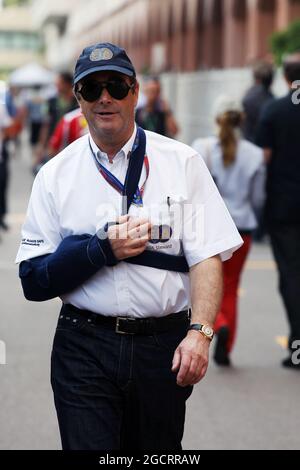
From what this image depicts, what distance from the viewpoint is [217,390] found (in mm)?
7637

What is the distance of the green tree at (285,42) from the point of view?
779 inches

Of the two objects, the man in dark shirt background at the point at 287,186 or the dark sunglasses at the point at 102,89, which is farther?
the man in dark shirt background at the point at 287,186

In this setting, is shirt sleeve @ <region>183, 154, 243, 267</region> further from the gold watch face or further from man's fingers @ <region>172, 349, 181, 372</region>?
man's fingers @ <region>172, 349, 181, 372</region>

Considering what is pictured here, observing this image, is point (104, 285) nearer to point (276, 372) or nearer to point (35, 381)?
point (35, 381)

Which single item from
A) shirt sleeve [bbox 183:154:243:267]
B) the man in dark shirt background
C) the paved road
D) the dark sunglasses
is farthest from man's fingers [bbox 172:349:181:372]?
the man in dark shirt background

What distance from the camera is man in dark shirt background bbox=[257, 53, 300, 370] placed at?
8.27 meters

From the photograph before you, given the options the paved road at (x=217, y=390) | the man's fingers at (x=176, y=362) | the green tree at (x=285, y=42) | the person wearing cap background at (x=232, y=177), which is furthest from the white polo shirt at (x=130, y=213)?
the green tree at (x=285, y=42)

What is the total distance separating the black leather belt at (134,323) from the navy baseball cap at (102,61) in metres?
0.80

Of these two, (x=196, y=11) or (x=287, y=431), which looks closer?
(x=287, y=431)

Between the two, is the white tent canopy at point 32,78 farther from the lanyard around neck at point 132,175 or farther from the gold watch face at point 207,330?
the gold watch face at point 207,330

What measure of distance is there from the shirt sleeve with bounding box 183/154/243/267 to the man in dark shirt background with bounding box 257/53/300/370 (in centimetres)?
420

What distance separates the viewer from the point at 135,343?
4.04 m

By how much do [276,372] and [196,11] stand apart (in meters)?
36.4
